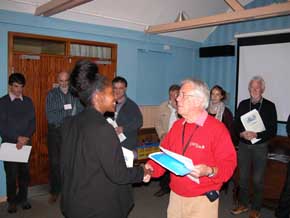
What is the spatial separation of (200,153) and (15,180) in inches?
107

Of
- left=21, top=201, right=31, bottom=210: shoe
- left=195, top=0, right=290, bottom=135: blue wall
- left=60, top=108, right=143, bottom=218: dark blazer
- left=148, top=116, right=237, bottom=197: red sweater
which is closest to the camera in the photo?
left=60, top=108, right=143, bottom=218: dark blazer

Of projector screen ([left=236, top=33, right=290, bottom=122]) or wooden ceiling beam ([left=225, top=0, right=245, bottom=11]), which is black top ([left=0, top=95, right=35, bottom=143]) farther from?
projector screen ([left=236, top=33, right=290, bottom=122])

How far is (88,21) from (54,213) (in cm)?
282

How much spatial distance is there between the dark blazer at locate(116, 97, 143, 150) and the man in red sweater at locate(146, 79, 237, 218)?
58.6 inches

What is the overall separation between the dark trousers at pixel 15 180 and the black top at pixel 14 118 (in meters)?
0.32

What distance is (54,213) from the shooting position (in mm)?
3570

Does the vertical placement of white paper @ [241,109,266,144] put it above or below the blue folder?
above

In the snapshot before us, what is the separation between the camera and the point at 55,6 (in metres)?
3.48

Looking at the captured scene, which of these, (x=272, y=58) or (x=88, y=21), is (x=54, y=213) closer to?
(x=88, y=21)

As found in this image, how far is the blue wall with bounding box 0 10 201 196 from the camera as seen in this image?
12.6 feet

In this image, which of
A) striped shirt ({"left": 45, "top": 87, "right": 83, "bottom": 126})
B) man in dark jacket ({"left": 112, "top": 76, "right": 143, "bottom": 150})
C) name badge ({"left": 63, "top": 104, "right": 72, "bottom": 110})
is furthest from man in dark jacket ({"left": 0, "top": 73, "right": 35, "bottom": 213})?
man in dark jacket ({"left": 112, "top": 76, "right": 143, "bottom": 150})

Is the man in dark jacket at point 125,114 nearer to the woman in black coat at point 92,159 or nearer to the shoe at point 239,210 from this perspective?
the shoe at point 239,210

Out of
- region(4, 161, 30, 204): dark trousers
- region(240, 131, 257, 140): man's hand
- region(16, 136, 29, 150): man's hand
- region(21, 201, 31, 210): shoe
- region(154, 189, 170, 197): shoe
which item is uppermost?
region(240, 131, 257, 140): man's hand

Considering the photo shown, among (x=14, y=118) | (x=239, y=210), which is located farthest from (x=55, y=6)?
(x=239, y=210)
